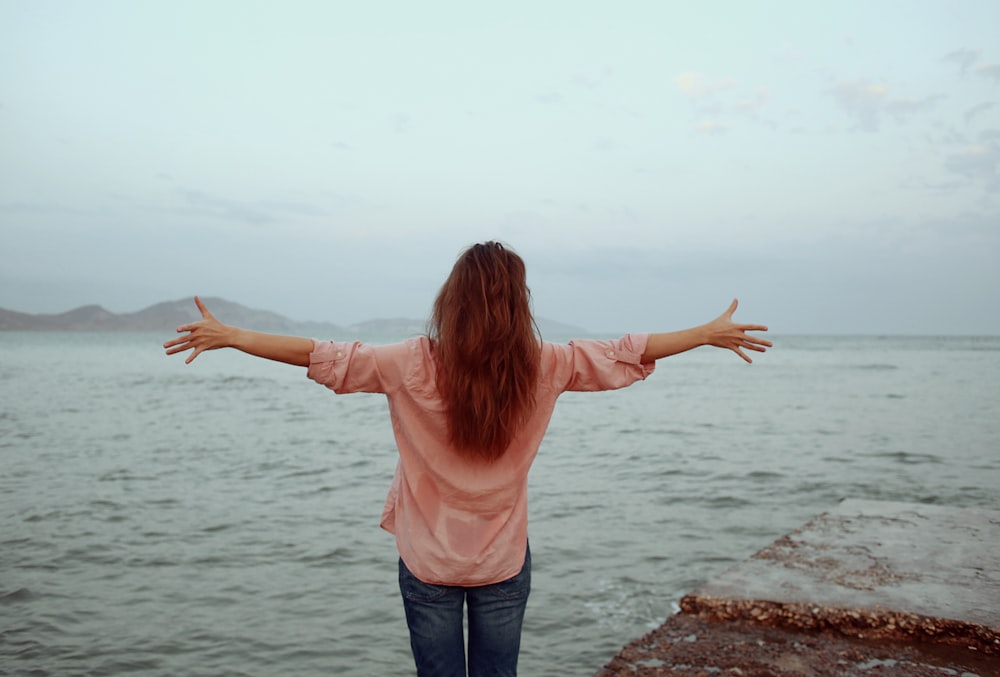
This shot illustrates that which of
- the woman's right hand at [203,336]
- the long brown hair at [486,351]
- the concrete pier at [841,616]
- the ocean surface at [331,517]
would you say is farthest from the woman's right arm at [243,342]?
the ocean surface at [331,517]

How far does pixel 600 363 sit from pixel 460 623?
3.23 feet

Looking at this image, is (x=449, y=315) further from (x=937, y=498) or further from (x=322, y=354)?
(x=937, y=498)

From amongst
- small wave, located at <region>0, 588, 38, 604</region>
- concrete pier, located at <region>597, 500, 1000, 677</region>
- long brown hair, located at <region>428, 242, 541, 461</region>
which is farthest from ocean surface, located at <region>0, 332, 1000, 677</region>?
long brown hair, located at <region>428, 242, 541, 461</region>

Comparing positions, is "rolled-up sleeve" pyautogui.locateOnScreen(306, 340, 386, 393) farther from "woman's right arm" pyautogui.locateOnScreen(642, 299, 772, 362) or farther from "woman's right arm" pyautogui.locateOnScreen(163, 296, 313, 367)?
"woman's right arm" pyautogui.locateOnScreen(642, 299, 772, 362)

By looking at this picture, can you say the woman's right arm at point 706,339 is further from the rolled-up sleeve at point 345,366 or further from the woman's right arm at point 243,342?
the woman's right arm at point 243,342

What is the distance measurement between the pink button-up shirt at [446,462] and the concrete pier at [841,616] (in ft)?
6.71

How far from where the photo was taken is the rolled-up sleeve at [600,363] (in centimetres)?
269

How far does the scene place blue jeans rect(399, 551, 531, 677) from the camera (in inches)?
Result: 104

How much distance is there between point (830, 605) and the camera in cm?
464

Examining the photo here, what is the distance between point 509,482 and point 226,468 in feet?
36.1

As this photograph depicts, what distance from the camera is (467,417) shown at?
2.51 metres

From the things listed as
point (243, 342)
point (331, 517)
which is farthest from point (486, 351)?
point (331, 517)

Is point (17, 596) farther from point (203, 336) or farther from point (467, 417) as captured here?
point (467, 417)

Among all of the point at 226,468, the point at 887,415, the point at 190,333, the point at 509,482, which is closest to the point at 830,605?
the point at 509,482
